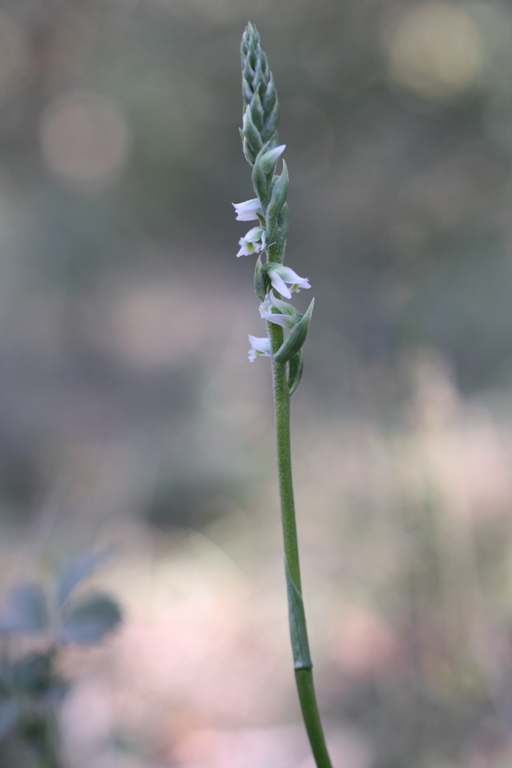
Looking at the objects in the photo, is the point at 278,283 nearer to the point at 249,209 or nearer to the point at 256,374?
the point at 249,209

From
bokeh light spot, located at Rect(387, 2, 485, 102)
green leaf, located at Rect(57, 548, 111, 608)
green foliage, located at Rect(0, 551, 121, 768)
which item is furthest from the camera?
bokeh light spot, located at Rect(387, 2, 485, 102)

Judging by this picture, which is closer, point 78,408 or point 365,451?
point 365,451

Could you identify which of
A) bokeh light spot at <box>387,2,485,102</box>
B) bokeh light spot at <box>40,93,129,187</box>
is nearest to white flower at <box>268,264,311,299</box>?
bokeh light spot at <box>387,2,485,102</box>

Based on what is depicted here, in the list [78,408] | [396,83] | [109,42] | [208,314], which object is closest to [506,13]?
[396,83]

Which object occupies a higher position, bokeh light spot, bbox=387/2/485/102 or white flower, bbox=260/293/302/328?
bokeh light spot, bbox=387/2/485/102

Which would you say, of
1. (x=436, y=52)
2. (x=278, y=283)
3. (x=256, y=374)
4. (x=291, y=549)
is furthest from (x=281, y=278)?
(x=436, y=52)

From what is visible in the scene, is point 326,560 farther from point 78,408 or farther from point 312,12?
point 312,12

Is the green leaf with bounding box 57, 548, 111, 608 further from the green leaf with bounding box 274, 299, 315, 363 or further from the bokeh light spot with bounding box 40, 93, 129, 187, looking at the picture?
the bokeh light spot with bounding box 40, 93, 129, 187

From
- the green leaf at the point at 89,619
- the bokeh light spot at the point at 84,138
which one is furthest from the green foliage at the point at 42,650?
the bokeh light spot at the point at 84,138
